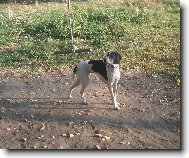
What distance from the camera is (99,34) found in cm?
1277

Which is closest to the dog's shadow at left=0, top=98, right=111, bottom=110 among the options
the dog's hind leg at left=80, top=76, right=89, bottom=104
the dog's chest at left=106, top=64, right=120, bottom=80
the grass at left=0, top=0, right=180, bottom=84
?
the dog's hind leg at left=80, top=76, right=89, bottom=104

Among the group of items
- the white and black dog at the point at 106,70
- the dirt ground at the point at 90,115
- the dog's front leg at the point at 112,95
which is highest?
the white and black dog at the point at 106,70

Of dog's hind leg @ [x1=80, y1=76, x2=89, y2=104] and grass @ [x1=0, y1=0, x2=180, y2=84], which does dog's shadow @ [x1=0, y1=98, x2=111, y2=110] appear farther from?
grass @ [x1=0, y1=0, x2=180, y2=84]

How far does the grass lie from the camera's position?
35.4ft

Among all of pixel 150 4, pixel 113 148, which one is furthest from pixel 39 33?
pixel 113 148

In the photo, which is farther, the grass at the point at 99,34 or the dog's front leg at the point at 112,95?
the grass at the point at 99,34

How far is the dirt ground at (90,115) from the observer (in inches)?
254

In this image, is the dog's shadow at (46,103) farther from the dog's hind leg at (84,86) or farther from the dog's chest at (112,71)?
the dog's chest at (112,71)

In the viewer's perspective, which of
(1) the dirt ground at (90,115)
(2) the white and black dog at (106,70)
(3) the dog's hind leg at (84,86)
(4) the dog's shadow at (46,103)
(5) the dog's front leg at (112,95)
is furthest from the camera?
(4) the dog's shadow at (46,103)

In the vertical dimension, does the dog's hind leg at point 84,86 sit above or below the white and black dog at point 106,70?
below

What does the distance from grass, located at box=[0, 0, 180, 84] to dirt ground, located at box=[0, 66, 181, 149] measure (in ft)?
3.61

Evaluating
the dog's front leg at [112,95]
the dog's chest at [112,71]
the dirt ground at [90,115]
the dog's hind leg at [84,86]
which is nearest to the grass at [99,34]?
the dirt ground at [90,115]

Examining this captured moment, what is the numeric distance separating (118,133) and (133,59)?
14.0 feet

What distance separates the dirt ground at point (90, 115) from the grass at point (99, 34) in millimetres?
1099
